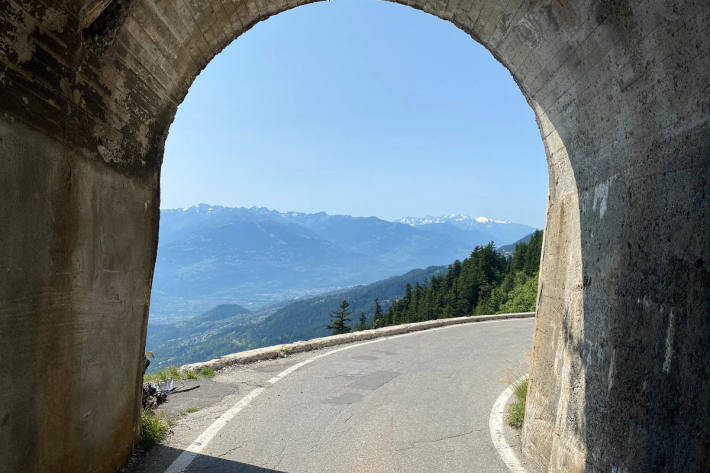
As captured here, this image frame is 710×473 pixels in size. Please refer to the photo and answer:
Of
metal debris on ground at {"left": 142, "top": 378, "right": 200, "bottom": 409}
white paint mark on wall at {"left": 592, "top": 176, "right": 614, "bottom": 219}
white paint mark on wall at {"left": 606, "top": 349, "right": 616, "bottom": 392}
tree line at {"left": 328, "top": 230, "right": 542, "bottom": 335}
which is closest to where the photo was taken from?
white paint mark on wall at {"left": 606, "top": 349, "right": 616, "bottom": 392}

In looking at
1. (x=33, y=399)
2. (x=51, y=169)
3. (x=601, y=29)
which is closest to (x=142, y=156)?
(x=51, y=169)

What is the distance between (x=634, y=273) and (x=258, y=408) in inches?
200

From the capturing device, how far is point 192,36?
4328 millimetres

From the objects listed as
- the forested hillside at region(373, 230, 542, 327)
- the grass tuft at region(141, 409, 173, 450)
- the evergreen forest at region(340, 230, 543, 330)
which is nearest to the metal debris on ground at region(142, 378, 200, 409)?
the grass tuft at region(141, 409, 173, 450)

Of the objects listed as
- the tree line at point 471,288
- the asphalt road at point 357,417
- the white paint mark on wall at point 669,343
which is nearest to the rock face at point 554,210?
the white paint mark on wall at point 669,343

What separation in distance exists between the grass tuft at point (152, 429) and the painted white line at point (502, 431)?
396cm

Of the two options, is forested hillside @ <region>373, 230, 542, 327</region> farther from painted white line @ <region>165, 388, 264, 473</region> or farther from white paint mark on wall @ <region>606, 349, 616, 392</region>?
white paint mark on wall @ <region>606, 349, 616, 392</region>

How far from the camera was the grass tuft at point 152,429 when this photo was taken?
15.8 ft

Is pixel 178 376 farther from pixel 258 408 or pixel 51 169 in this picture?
pixel 51 169

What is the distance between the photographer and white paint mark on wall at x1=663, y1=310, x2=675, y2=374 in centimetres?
279

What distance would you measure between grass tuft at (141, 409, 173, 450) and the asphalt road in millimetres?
138

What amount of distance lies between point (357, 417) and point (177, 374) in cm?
362

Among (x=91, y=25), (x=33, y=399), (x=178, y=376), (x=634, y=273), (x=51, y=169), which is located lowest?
(x=178, y=376)

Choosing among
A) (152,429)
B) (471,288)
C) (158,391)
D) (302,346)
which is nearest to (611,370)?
(152,429)
